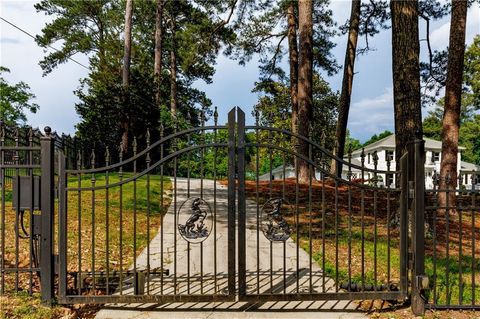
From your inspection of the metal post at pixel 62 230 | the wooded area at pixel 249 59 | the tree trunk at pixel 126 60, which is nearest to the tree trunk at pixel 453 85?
the wooded area at pixel 249 59

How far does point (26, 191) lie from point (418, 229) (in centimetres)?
395

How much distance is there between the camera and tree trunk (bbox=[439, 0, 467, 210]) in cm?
955

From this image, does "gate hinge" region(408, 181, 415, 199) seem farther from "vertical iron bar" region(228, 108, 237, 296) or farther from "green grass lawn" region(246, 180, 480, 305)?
"vertical iron bar" region(228, 108, 237, 296)

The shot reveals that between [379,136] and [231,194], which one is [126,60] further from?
[379,136]

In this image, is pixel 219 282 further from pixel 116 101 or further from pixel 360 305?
pixel 116 101

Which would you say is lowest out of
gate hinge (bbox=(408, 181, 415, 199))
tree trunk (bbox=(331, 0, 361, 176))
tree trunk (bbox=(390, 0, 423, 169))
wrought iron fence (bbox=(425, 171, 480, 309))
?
wrought iron fence (bbox=(425, 171, 480, 309))

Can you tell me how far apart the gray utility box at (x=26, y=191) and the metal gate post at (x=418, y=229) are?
12.5 ft

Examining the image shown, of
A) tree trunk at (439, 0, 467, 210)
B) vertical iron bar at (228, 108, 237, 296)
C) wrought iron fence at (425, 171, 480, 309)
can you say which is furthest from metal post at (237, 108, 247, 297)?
tree trunk at (439, 0, 467, 210)

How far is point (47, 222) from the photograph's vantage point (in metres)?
3.57

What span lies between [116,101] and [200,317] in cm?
1918

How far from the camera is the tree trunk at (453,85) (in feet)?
31.3

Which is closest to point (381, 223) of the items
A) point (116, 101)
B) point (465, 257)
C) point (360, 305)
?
point (465, 257)

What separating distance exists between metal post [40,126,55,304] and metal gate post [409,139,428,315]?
362cm

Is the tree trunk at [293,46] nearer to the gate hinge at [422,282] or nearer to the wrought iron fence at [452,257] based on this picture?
the wrought iron fence at [452,257]
